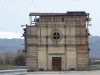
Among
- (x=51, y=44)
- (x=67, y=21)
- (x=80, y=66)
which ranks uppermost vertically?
(x=67, y=21)

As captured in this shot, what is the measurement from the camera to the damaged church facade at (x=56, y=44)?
174 ft

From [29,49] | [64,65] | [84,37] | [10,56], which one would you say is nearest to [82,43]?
[84,37]

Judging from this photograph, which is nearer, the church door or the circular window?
the circular window

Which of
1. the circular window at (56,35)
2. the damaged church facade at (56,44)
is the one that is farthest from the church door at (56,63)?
the circular window at (56,35)

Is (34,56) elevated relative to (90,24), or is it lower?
lower

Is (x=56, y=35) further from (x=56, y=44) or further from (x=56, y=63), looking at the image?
(x=56, y=63)

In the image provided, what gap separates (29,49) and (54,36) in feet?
13.7

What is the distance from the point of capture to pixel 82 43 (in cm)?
5309

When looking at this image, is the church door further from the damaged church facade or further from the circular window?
the circular window

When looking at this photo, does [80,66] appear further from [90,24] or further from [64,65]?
[90,24]

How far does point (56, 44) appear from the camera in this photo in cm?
5331

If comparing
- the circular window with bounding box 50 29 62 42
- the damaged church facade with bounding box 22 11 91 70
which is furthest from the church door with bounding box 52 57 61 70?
the circular window with bounding box 50 29 62 42

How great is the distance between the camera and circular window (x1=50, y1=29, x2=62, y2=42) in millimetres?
53344

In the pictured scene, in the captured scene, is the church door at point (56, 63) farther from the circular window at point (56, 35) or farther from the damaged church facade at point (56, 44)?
Answer: the circular window at point (56, 35)
